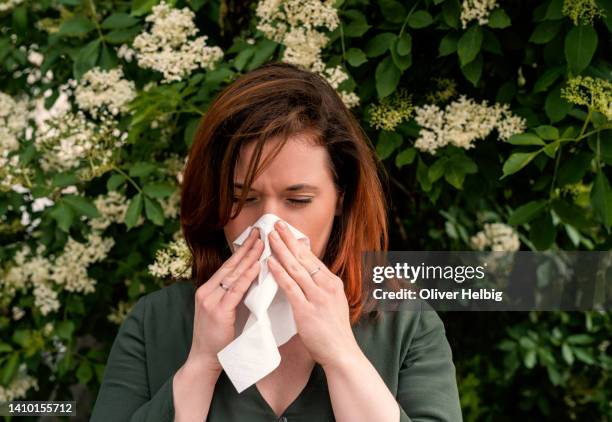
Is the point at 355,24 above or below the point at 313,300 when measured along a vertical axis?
above

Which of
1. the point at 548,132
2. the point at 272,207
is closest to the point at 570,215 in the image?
the point at 548,132

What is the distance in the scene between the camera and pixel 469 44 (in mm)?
1977

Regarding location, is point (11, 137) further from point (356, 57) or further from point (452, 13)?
point (452, 13)

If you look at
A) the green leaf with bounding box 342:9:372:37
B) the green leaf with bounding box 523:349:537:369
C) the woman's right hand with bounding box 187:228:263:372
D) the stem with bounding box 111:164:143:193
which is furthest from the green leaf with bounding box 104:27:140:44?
the green leaf with bounding box 523:349:537:369

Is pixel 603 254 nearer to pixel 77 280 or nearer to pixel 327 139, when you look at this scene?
pixel 327 139

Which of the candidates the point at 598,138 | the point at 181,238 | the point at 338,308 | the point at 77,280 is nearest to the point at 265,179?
the point at 338,308

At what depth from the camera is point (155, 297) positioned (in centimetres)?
179

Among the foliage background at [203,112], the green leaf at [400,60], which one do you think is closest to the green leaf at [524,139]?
the foliage background at [203,112]

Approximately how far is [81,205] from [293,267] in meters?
0.99

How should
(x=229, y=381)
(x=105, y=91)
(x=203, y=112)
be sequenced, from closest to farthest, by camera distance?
(x=229, y=381) < (x=203, y=112) < (x=105, y=91)

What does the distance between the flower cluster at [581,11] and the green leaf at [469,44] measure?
0.69ft

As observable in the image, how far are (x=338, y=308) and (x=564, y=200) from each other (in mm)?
988

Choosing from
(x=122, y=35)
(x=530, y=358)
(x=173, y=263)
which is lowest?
(x=173, y=263)

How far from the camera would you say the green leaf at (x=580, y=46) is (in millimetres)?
1864
